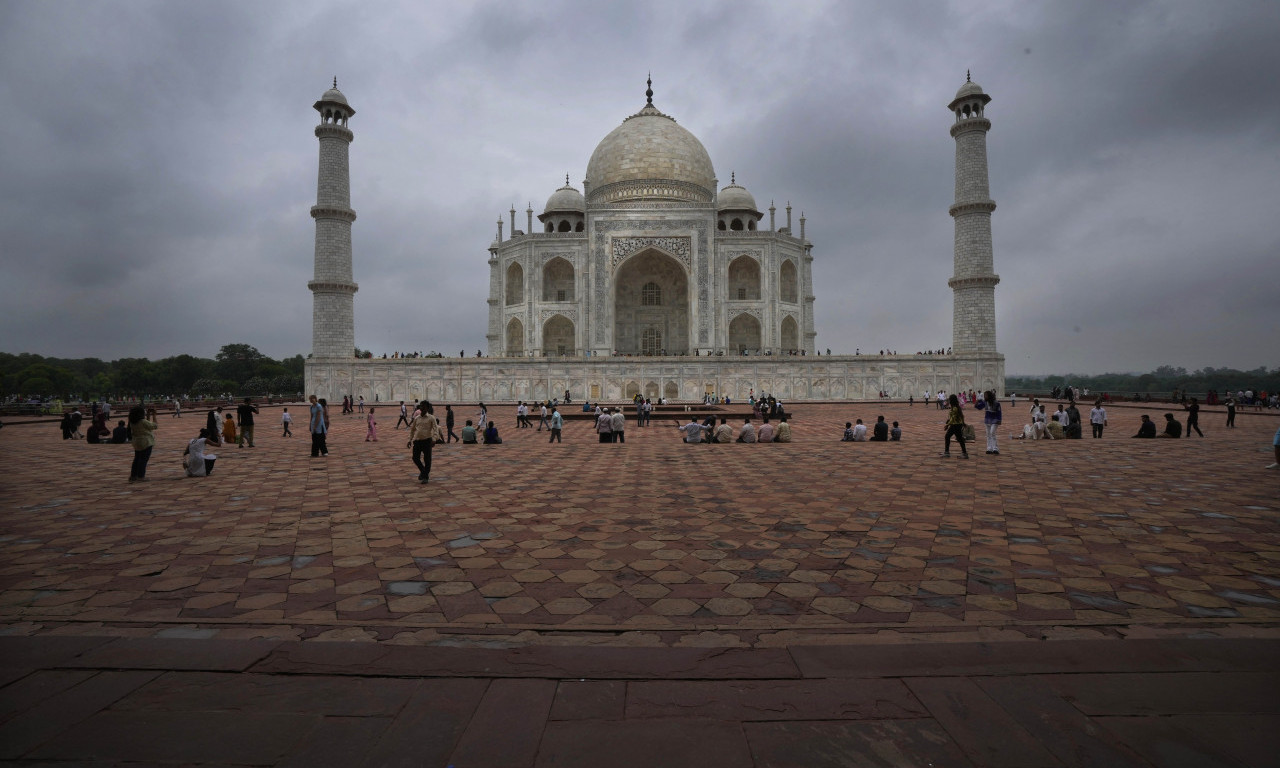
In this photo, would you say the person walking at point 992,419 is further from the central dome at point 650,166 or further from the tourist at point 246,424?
the central dome at point 650,166

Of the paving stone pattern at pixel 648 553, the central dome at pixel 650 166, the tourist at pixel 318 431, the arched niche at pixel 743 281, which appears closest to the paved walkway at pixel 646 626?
the paving stone pattern at pixel 648 553

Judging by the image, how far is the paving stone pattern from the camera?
10.3 feet

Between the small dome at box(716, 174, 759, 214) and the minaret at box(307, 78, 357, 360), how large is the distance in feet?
73.3

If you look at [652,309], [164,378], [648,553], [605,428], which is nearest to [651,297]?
[652,309]

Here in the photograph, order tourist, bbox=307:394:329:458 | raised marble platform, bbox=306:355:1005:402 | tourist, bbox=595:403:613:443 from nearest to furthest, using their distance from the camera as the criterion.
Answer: tourist, bbox=307:394:329:458 < tourist, bbox=595:403:613:443 < raised marble platform, bbox=306:355:1005:402

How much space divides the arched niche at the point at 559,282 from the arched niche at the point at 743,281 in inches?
384

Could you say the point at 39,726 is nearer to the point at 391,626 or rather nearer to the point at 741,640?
the point at 391,626

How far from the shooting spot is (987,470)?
27.6 feet

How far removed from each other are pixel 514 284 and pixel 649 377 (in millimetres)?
13091

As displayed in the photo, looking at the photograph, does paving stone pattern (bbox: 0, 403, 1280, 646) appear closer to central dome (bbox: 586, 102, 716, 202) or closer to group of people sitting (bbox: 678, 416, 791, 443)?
group of people sitting (bbox: 678, 416, 791, 443)

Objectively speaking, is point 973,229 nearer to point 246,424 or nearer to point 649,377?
point 649,377

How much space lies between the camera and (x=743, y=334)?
37.1m

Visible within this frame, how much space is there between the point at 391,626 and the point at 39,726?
1.26 meters

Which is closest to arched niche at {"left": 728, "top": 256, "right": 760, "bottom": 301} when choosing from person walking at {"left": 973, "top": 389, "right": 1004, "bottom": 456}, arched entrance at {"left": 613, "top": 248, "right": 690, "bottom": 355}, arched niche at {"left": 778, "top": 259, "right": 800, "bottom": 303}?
arched niche at {"left": 778, "top": 259, "right": 800, "bottom": 303}
